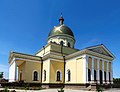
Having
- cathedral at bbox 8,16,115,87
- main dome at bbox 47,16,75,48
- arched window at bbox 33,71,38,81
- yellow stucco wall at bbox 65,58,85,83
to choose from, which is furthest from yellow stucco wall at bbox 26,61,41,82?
main dome at bbox 47,16,75,48

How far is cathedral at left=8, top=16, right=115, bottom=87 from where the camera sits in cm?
2380

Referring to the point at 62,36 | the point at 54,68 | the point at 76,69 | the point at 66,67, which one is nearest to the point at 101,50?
the point at 76,69

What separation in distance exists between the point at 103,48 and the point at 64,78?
8.51 metres

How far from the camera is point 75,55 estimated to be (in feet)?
82.8

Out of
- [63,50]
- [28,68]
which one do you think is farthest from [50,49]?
[28,68]

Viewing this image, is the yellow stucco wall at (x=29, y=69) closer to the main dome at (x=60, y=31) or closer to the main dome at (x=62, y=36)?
the main dome at (x=62, y=36)

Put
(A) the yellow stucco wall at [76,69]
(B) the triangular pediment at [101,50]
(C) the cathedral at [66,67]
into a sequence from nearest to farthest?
(A) the yellow stucco wall at [76,69] → (C) the cathedral at [66,67] → (B) the triangular pediment at [101,50]

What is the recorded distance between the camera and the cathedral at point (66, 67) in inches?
937

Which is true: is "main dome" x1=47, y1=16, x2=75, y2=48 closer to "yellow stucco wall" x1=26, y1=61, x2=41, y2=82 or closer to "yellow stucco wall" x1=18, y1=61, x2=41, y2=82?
"yellow stucco wall" x1=26, y1=61, x2=41, y2=82

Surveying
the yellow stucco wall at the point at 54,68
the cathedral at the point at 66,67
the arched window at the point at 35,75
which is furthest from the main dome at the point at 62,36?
the arched window at the point at 35,75

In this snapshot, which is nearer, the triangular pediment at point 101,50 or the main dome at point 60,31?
the triangular pediment at point 101,50

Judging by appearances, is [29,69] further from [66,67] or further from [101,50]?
[101,50]

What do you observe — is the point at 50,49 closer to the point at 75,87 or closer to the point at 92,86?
the point at 75,87

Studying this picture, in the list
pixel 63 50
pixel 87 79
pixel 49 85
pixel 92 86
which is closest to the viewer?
pixel 92 86
